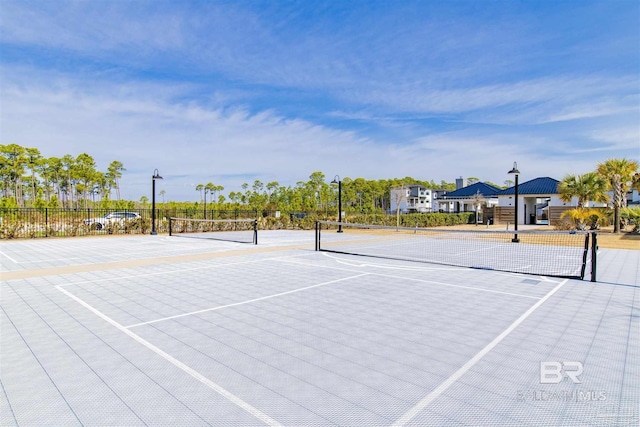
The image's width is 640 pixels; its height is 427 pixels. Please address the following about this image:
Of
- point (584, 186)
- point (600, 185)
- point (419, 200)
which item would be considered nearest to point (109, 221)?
point (584, 186)

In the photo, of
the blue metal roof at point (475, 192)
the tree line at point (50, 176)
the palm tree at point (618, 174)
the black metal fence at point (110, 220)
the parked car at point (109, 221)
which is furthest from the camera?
the blue metal roof at point (475, 192)

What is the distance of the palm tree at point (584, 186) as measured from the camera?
74.7 ft

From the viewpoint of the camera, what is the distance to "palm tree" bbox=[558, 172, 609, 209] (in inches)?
896

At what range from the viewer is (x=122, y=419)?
8.86ft

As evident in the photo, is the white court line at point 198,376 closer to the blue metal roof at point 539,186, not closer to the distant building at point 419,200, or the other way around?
the blue metal roof at point 539,186

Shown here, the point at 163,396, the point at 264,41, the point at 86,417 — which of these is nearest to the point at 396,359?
the point at 163,396

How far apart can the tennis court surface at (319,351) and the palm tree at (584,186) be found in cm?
1795

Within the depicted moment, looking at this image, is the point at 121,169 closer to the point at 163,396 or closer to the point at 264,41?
the point at 264,41

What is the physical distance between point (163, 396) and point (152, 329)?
6.37 ft

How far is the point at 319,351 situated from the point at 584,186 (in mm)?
25384

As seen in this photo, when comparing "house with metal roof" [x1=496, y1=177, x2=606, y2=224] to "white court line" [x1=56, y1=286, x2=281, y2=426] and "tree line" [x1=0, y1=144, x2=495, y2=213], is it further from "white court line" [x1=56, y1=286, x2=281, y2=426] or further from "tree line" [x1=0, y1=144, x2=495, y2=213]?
"white court line" [x1=56, y1=286, x2=281, y2=426]

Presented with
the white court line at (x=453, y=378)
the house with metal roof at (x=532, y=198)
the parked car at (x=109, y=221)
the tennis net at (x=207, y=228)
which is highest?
the house with metal roof at (x=532, y=198)

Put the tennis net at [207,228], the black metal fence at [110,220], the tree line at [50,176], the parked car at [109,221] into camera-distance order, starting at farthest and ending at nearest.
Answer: the tree line at [50,176]
the tennis net at [207,228]
the parked car at [109,221]
the black metal fence at [110,220]

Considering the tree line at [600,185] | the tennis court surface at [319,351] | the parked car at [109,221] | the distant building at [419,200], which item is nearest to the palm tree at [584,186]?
the tree line at [600,185]
